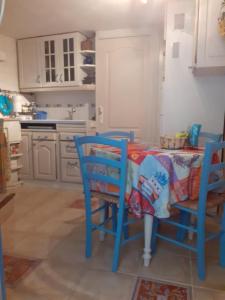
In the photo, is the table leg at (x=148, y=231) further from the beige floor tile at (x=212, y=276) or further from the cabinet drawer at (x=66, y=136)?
the cabinet drawer at (x=66, y=136)

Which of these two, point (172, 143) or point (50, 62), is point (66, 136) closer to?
point (50, 62)

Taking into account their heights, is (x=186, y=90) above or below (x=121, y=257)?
above

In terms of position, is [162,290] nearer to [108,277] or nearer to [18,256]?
[108,277]

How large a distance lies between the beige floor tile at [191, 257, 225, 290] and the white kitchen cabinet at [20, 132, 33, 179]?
2.69 metres

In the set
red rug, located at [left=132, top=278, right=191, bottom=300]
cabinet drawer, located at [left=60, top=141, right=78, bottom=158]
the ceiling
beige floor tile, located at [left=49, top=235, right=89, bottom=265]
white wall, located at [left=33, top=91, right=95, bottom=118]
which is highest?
the ceiling

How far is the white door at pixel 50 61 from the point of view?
368 centimetres

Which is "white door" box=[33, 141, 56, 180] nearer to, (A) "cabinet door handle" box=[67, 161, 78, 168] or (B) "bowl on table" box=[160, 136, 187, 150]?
(A) "cabinet door handle" box=[67, 161, 78, 168]

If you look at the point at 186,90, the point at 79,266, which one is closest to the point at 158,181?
the point at 79,266

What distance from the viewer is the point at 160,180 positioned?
4.91 ft

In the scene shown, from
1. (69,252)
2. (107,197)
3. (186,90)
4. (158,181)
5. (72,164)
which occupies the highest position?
(186,90)

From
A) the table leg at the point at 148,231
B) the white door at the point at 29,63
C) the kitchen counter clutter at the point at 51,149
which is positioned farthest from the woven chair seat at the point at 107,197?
the white door at the point at 29,63

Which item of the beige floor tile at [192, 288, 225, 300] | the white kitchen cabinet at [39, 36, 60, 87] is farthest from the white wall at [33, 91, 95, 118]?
the beige floor tile at [192, 288, 225, 300]

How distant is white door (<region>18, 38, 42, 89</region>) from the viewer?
3.80m

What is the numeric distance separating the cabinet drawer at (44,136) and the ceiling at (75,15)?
1.47m
